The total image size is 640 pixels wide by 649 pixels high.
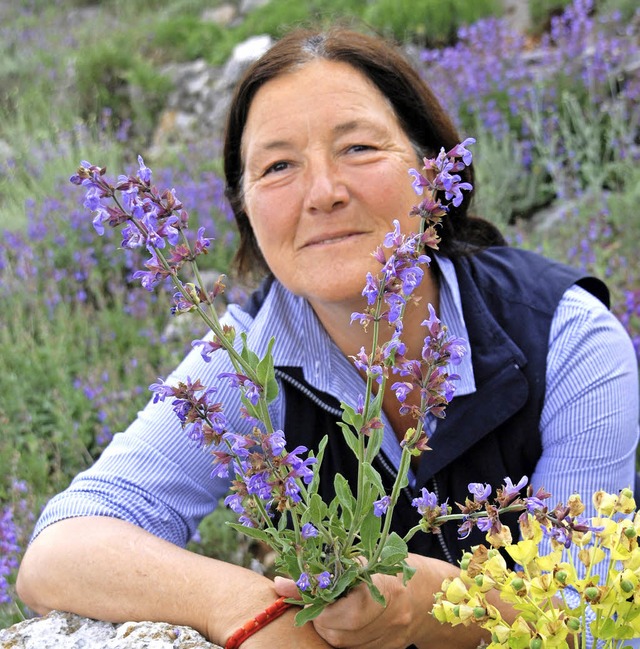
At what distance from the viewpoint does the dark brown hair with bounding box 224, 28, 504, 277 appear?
2020 millimetres

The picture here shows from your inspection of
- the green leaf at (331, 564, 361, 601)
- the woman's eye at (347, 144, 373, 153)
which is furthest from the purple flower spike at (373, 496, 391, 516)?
the woman's eye at (347, 144, 373, 153)

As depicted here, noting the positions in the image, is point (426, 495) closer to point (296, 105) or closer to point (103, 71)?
point (296, 105)

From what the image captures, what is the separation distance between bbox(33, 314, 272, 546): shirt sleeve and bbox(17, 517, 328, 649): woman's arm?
3.0 inches

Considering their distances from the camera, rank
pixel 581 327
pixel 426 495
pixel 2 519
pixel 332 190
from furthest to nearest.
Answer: pixel 2 519 → pixel 581 327 → pixel 332 190 → pixel 426 495

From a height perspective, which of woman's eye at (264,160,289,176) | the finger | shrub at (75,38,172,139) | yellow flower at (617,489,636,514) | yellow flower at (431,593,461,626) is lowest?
the finger

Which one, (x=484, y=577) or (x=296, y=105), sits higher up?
(x=296, y=105)

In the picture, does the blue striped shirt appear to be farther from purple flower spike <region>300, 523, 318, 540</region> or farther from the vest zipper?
purple flower spike <region>300, 523, 318, 540</region>

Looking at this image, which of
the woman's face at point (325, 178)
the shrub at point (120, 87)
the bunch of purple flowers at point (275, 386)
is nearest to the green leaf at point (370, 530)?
the bunch of purple flowers at point (275, 386)

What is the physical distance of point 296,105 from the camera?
6.25 ft

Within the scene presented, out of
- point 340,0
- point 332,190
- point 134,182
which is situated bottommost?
point 332,190

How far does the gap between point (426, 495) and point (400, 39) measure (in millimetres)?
6159

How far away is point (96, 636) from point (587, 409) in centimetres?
105

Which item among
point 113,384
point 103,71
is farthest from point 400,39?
point 113,384

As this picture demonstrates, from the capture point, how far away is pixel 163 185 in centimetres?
522
